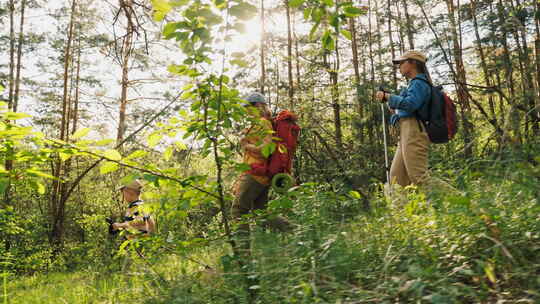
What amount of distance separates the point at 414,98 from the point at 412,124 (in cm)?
27

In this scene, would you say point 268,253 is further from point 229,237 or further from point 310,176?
point 310,176

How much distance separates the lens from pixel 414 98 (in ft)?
12.1

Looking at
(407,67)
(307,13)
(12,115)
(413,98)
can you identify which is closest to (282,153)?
(413,98)

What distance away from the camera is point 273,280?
1.83 m

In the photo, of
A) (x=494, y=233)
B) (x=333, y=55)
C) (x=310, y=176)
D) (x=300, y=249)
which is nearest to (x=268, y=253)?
(x=300, y=249)

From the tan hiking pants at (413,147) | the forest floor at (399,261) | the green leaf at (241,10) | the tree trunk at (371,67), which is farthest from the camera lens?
the tree trunk at (371,67)

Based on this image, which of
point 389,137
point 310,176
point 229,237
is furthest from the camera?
point 389,137

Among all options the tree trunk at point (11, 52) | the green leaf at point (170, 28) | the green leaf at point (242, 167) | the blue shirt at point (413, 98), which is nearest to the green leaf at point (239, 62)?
the green leaf at point (170, 28)

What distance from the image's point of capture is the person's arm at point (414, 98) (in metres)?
3.69

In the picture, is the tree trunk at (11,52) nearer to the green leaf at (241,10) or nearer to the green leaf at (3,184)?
the green leaf at (3,184)

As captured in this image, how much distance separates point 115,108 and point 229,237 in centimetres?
1320

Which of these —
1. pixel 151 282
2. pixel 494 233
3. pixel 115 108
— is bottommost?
pixel 151 282

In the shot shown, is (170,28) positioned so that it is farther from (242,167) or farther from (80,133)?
(242,167)

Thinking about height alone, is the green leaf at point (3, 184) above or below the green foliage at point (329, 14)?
below
